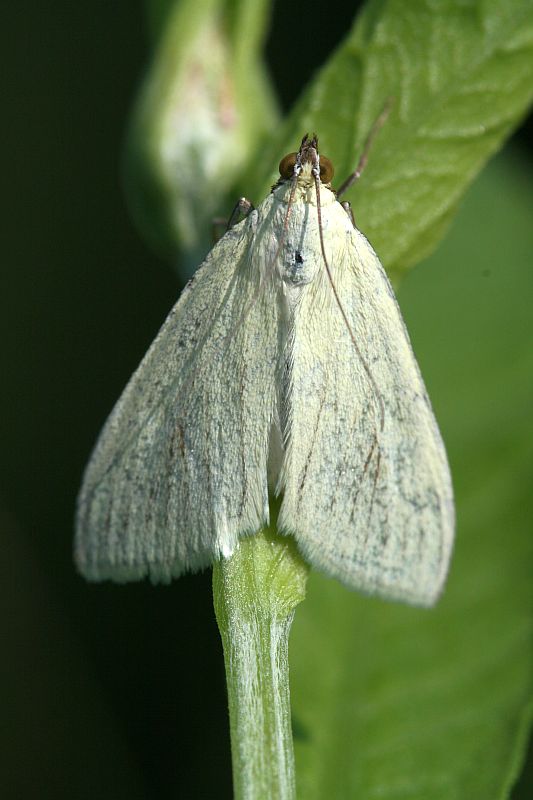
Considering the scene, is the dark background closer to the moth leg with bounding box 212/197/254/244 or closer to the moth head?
the moth leg with bounding box 212/197/254/244

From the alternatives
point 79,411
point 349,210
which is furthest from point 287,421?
point 79,411

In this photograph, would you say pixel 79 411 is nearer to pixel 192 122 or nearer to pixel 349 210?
pixel 192 122

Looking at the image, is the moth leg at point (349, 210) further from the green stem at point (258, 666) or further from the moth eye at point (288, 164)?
the green stem at point (258, 666)

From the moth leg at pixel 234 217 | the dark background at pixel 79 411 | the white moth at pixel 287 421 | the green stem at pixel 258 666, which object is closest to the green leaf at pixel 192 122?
the moth leg at pixel 234 217

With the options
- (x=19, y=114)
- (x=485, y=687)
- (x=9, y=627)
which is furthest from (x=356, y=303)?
(x=19, y=114)

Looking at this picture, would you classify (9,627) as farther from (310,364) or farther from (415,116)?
(415,116)

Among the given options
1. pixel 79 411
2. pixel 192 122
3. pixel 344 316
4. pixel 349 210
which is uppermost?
pixel 192 122

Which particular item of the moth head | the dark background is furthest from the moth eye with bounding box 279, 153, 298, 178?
the dark background
